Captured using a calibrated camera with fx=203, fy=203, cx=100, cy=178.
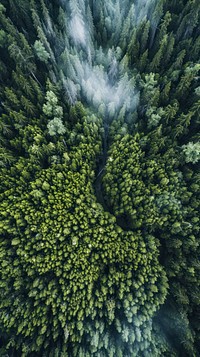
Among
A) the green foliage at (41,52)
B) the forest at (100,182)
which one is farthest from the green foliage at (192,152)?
the green foliage at (41,52)

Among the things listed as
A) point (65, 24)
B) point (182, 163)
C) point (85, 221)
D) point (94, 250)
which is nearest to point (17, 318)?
point (94, 250)

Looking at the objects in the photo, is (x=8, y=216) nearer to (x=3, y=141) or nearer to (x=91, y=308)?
(x=3, y=141)

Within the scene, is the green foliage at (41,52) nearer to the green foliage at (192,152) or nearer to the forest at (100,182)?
the forest at (100,182)

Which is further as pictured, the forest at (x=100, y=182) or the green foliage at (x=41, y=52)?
the green foliage at (x=41, y=52)

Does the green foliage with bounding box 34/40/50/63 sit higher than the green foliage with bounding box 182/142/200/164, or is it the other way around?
the green foliage with bounding box 34/40/50/63

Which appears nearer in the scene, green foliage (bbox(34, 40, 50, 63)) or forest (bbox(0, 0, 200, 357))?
forest (bbox(0, 0, 200, 357))

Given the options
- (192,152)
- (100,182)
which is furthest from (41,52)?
(192,152)

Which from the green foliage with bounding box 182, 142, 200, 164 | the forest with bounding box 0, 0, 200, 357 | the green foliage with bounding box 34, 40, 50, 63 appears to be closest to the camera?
the forest with bounding box 0, 0, 200, 357

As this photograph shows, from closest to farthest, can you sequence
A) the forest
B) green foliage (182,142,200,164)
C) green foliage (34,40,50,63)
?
1. the forest
2. green foliage (182,142,200,164)
3. green foliage (34,40,50,63)

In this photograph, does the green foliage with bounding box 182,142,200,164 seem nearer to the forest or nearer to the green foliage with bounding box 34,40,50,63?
the forest

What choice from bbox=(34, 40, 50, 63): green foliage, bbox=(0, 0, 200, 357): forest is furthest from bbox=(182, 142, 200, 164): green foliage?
bbox=(34, 40, 50, 63): green foliage
